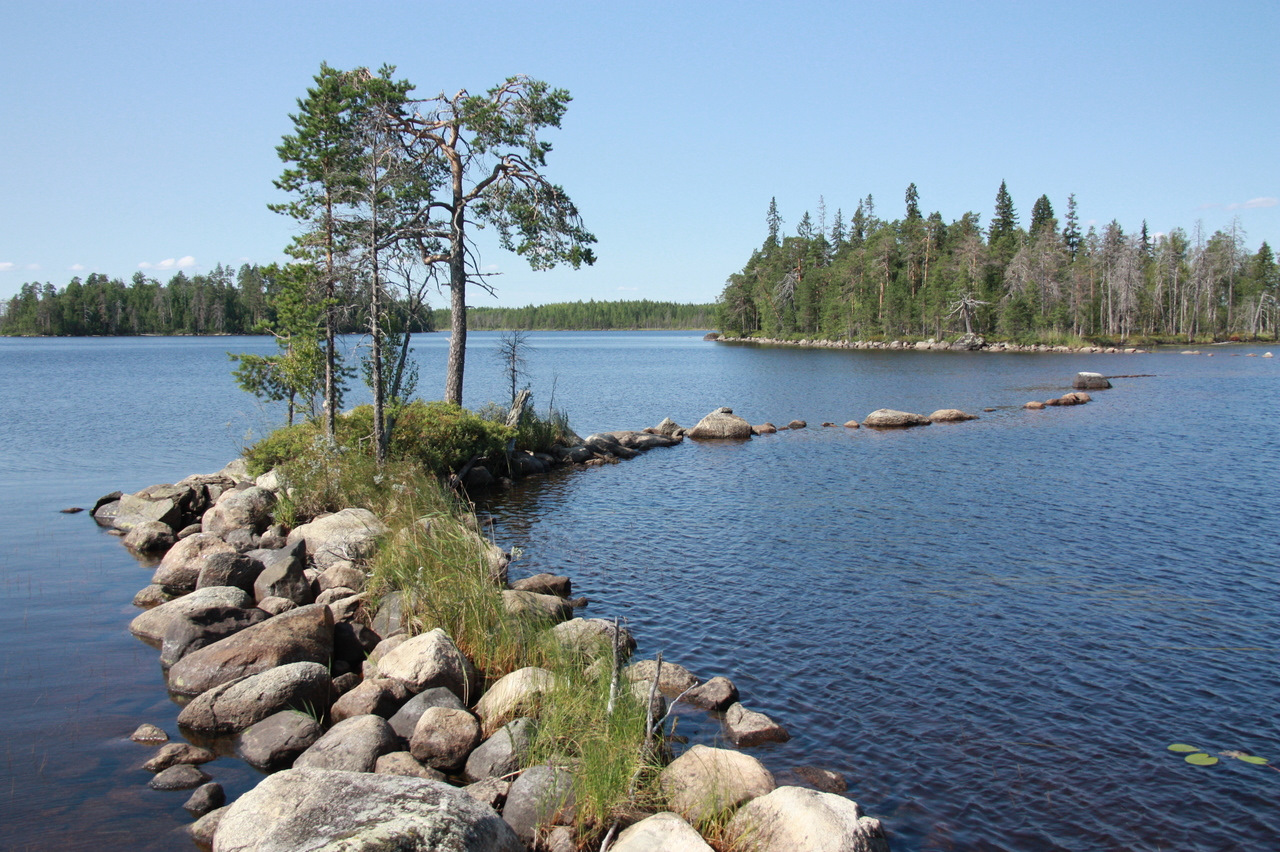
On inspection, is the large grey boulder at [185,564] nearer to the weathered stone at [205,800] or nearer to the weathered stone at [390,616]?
the weathered stone at [390,616]

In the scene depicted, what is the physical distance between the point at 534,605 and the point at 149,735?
485cm

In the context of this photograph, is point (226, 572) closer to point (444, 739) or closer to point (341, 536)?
point (341, 536)

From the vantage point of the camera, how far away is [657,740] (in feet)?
26.5

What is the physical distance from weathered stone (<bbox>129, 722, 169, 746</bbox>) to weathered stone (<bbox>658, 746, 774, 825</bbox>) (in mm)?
5822

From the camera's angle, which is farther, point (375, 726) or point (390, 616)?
point (390, 616)

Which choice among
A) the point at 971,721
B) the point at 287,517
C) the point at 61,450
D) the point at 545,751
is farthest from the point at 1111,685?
the point at 61,450

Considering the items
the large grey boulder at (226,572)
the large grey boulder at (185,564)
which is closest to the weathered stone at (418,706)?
the large grey boulder at (226,572)

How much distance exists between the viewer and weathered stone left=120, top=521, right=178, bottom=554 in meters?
16.8

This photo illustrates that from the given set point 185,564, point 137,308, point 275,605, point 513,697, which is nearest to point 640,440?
point 185,564

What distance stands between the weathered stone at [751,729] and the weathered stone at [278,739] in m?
4.72

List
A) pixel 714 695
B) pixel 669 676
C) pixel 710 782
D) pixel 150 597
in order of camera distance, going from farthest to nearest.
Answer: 1. pixel 150 597
2. pixel 669 676
3. pixel 714 695
4. pixel 710 782

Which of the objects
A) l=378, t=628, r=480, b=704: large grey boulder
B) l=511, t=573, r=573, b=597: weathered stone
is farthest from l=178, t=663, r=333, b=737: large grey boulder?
l=511, t=573, r=573, b=597: weathered stone

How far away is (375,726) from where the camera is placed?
27.1ft

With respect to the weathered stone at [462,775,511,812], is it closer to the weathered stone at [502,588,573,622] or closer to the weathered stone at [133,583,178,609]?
the weathered stone at [502,588,573,622]
